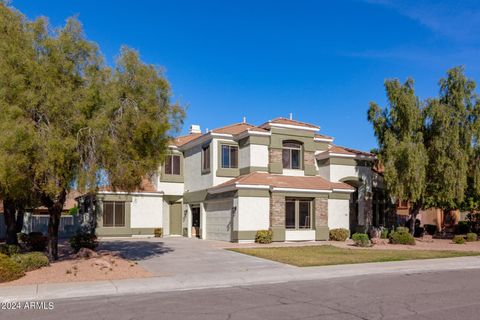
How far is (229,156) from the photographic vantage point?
30812mm

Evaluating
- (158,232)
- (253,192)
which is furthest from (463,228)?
(158,232)

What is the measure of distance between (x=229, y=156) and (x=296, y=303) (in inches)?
806

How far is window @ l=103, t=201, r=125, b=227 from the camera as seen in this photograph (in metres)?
32.0

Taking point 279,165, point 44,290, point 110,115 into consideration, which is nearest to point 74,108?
point 110,115

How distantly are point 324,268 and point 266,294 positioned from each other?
538cm

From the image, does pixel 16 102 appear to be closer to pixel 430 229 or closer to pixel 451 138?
pixel 451 138

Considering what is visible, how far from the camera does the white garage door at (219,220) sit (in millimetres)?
28500

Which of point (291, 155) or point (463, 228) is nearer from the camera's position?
point (291, 155)

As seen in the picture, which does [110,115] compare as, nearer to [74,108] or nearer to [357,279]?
[74,108]

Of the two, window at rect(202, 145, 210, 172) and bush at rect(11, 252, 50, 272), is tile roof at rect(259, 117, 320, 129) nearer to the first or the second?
window at rect(202, 145, 210, 172)

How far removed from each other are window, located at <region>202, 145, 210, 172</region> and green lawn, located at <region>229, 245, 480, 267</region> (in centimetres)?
927

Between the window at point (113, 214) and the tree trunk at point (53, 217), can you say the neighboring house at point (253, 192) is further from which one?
the tree trunk at point (53, 217)

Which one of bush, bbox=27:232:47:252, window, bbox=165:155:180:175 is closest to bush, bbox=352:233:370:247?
window, bbox=165:155:180:175

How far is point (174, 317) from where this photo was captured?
9.27 m
